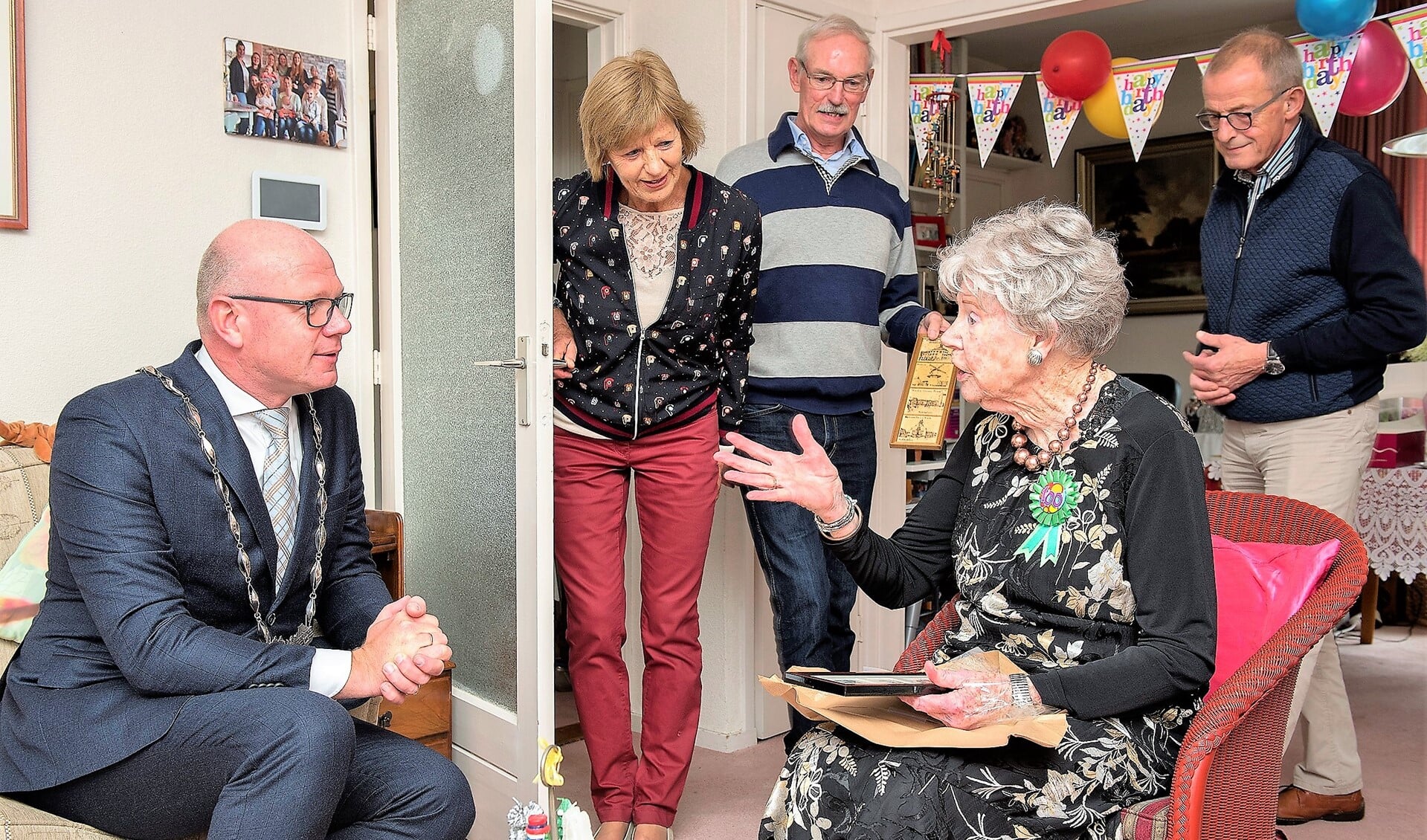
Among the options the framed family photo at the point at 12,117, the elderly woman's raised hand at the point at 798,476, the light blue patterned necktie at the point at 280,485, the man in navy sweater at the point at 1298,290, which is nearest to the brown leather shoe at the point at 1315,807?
the man in navy sweater at the point at 1298,290

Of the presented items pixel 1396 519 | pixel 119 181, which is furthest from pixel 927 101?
pixel 119 181

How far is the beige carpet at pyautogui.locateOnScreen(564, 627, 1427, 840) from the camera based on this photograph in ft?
8.84

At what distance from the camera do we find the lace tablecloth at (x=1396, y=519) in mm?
4027

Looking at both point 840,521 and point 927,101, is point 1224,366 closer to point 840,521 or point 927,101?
point 840,521

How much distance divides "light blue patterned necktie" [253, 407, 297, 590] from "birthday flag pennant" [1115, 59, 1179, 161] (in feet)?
9.03

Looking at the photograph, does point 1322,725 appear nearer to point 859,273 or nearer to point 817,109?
point 859,273

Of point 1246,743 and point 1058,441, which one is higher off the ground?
point 1058,441

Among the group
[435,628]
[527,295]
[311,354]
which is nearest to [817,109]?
[527,295]

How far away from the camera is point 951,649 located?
67.6 inches

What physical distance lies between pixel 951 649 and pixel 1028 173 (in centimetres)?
608

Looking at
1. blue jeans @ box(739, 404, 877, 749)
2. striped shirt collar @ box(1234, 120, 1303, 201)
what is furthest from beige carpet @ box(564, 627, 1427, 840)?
striped shirt collar @ box(1234, 120, 1303, 201)

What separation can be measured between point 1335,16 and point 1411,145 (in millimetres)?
408

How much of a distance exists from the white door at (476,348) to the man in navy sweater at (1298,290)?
4.64ft

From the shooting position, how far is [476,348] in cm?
256
